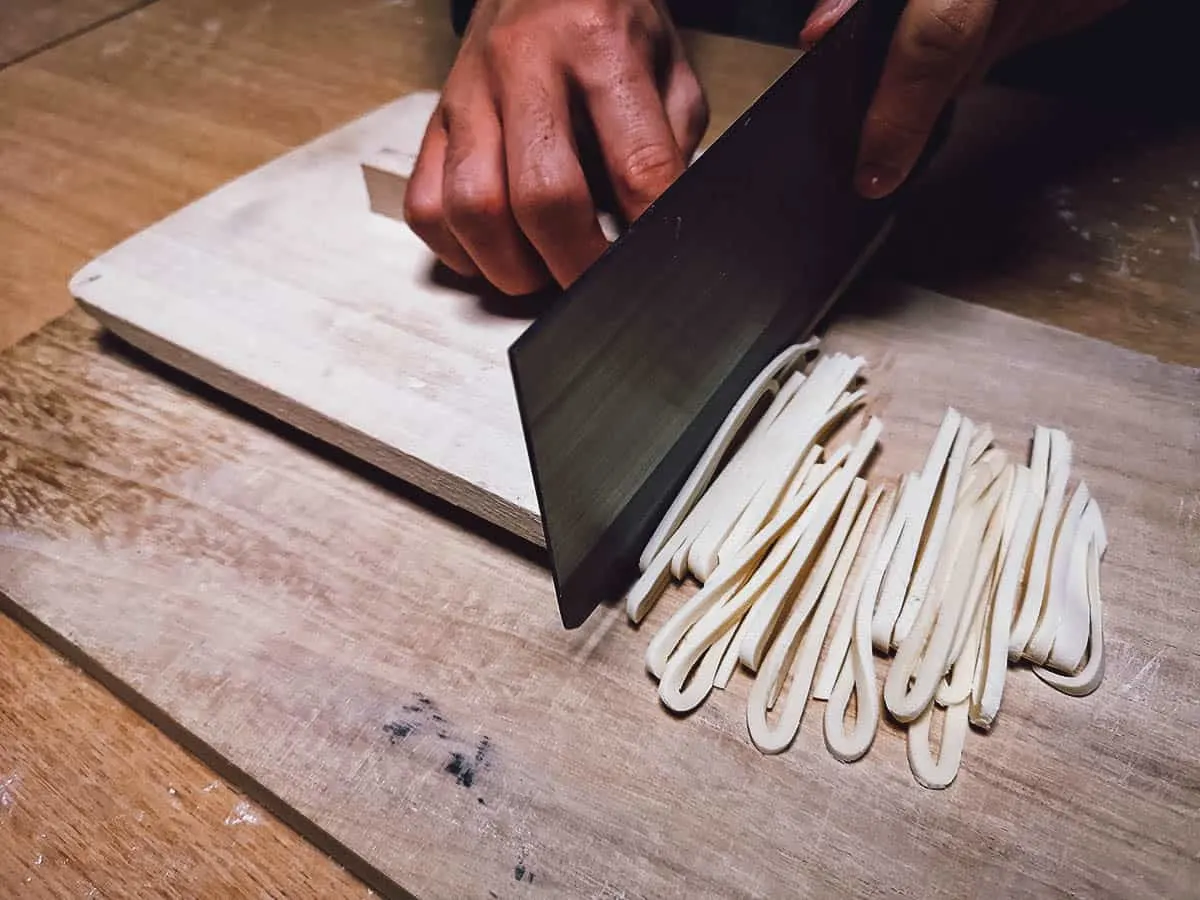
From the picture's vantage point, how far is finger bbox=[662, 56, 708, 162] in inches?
41.6

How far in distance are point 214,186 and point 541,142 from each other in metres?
0.70

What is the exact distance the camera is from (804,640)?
2.59 ft

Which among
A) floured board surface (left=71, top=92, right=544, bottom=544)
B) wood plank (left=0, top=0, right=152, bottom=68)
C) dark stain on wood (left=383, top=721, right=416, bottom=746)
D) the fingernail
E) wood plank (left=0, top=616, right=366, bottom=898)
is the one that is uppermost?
the fingernail

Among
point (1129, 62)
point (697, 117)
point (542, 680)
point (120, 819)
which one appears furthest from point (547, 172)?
point (1129, 62)

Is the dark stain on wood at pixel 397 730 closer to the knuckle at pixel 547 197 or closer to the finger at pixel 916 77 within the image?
the knuckle at pixel 547 197

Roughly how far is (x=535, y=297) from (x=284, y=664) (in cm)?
46

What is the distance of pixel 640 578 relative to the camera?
83 centimetres

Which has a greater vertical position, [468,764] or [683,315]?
[683,315]

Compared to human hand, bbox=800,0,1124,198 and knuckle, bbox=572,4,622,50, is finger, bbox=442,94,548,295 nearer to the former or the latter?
knuckle, bbox=572,4,622,50

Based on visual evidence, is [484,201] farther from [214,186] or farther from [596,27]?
[214,186]

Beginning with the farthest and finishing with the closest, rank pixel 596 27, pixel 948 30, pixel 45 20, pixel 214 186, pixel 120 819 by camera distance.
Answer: pixel 45 20
pixel 214 186
pixel 596 27
pixel 948 30
pixel 120 819

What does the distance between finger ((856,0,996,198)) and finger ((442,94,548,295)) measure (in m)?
0.37

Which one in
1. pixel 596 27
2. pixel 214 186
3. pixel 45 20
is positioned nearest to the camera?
pixel 596 27

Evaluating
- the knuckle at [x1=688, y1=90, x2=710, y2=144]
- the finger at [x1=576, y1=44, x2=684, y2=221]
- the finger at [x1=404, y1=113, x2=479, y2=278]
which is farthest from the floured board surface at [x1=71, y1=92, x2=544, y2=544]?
the knuckle at [x1=688, y1=90, x2=710, y2=144]
